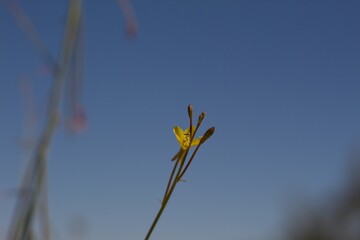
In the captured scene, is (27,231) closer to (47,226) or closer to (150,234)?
(47,226)

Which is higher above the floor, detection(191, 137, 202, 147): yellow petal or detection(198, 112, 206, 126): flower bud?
detection(198, 112, 206, 126): flower bud

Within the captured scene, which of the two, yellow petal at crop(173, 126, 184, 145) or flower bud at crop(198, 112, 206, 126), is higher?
yellow petal at crop(173, 126, 184, 145)

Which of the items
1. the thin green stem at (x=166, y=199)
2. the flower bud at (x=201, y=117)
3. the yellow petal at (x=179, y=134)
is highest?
the yellow petal at (x=179, y=134)

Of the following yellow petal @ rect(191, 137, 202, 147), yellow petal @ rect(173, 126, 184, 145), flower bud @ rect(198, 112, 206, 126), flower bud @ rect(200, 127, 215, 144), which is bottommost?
flower bud @ rect(200, 127, 215, 144)

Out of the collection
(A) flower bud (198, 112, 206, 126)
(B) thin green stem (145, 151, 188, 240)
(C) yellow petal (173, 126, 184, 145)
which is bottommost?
(B) thin green stem (145, 151, 188, 240)

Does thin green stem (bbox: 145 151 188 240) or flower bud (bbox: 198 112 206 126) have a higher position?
flower bud (bbox: 198 112 206 126)

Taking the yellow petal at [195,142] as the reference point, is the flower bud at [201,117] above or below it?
above

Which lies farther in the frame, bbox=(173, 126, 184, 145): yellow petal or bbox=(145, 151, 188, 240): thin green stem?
bbox=(173, 126, 184, 145): yellow petal

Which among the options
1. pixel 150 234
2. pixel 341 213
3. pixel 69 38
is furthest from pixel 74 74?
pixel 341 213

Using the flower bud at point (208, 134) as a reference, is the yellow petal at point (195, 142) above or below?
above

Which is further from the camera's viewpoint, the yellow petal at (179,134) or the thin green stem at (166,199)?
the yellow petal at (179,134)

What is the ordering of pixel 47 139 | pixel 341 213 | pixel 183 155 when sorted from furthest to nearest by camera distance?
pixel 341 213, pixel 47 139, pixel 183 155
